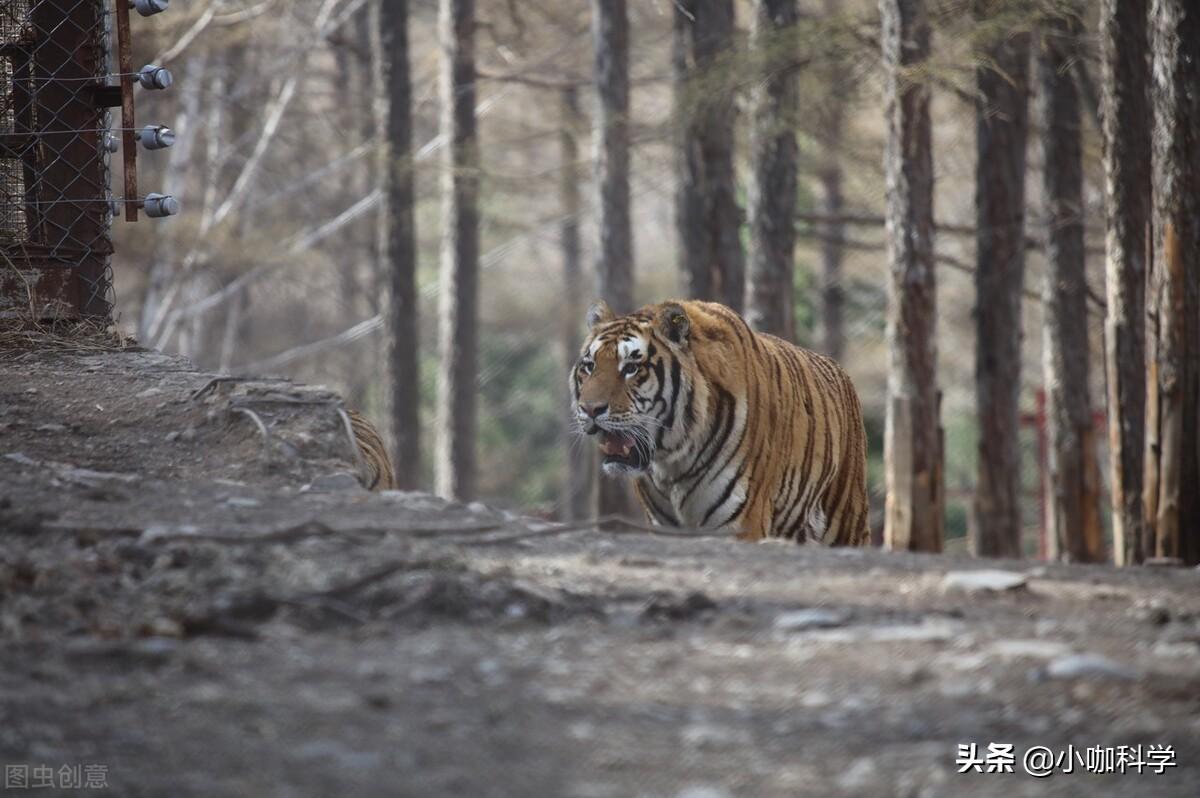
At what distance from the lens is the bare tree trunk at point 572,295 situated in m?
22.3

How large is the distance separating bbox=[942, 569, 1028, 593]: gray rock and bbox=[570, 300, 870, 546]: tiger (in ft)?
9.92

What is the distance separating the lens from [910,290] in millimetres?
11969

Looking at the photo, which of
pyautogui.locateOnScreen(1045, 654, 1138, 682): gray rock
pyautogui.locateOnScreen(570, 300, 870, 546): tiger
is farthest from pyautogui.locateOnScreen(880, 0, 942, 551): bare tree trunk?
pyautogui.locateOnScreen(1045, 654, 1138, 682): gray rock

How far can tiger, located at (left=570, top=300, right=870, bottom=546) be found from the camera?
316 inches

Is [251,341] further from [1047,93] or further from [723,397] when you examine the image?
[723,397]

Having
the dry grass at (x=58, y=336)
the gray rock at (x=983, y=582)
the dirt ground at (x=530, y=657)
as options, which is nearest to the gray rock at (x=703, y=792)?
the dirt ground at (x=530, y=657)

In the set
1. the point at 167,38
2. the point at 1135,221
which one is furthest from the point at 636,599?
the point at 167,38

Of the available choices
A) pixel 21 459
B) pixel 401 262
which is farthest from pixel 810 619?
pixel 401 262

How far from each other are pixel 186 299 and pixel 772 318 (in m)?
17.0

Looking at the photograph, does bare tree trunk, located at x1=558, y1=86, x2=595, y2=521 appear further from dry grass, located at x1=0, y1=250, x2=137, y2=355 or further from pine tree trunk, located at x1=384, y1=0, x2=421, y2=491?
dry grass, located at x1=0, y1=250, x2=137, y2=355

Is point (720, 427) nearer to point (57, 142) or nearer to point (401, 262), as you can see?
point (57, 142)

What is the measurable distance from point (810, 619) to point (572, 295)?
25.0 metres

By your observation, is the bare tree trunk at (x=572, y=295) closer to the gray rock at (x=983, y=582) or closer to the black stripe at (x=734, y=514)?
the black stripe at (x=734, y=514)

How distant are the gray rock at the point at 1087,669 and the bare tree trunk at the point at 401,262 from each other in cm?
1602
